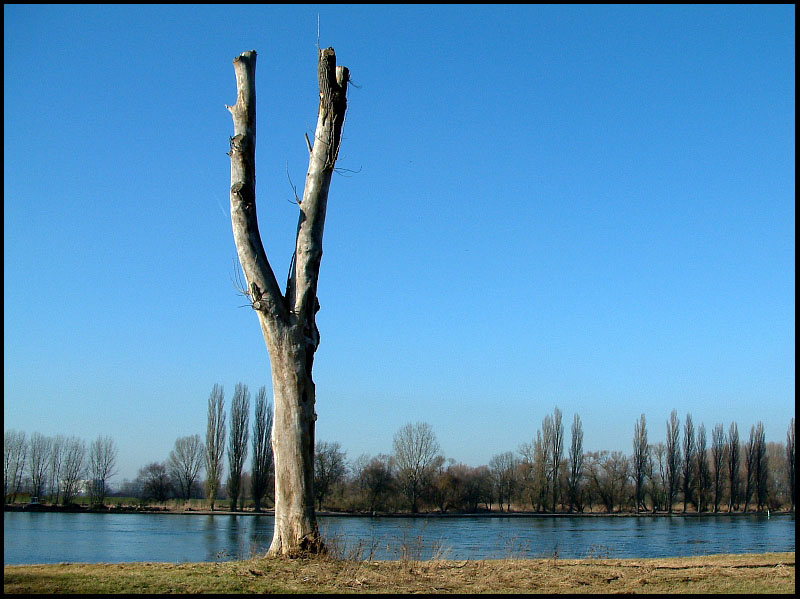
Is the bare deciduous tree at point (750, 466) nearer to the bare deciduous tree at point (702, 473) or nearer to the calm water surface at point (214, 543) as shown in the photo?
the bare deciduous tree at point (702, 473)

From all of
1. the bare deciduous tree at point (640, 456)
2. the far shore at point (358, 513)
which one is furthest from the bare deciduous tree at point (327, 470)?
the bare deciduous tree at point (640, 456)

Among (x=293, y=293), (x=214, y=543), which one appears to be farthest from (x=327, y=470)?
(x=293, y=293)

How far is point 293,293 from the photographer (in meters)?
8.02

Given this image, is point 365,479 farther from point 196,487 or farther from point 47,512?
point 47,512

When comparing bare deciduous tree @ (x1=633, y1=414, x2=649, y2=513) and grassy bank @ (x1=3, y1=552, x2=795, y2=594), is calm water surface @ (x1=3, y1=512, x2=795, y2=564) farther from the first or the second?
bare deciduous tree @ (x1=633, y1=414, x2=649, y2=513)

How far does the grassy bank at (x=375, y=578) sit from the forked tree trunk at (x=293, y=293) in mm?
620

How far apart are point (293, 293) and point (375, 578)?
310 cm

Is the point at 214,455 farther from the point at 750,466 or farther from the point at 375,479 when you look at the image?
the point at 750,466

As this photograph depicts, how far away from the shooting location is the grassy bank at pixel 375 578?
5898 millimetres

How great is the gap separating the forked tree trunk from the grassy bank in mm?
620

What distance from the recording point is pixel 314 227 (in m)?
8.23

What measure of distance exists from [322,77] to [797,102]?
522cm

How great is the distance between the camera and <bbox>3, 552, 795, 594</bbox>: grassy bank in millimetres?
5898

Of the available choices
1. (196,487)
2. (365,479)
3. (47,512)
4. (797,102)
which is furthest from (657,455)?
(797,102)
